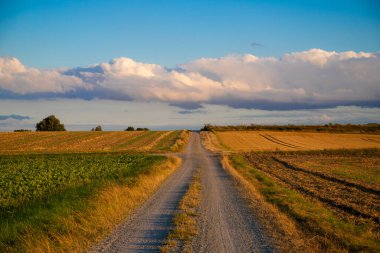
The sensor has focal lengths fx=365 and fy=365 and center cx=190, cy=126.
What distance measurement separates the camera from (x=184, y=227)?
11.9 m

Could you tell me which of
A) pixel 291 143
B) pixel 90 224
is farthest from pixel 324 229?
pixel 291 143

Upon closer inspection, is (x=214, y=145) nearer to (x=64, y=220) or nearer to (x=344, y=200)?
(x=344, y=200)

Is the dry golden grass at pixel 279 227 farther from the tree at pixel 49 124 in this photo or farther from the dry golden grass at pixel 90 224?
the tree at pixel 49 124

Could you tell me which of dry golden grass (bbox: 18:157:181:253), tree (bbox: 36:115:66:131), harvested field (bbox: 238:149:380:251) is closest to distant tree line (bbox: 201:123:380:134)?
tree (bbox: 36:115:66:131)

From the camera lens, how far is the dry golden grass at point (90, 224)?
983 centimetres

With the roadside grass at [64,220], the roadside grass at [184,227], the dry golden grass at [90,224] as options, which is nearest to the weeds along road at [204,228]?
the roadside grass at [184,227]

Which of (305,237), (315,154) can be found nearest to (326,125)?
(315,154)

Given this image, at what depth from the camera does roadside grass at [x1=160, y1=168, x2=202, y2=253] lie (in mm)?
9891

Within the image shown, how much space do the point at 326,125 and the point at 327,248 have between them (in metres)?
113

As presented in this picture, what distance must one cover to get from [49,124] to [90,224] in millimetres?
131127

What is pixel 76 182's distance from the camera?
78.3 feet

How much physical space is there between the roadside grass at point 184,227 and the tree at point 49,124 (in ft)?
415

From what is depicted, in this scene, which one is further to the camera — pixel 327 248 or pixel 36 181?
pixel 36 181

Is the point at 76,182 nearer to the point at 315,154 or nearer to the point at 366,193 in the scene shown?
the point at 366,193
